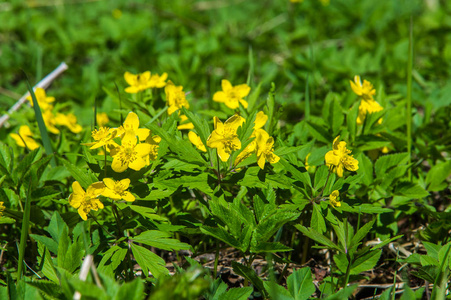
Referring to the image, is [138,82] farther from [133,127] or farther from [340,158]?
[340,158]

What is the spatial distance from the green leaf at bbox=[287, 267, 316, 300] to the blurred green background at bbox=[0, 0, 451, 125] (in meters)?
1.92

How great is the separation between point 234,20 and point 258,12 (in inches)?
33.1

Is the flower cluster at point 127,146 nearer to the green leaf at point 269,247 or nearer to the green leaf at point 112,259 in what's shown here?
the green leaf at point 112,259

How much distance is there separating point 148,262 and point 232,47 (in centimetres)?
360

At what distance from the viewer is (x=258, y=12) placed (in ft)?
22.2

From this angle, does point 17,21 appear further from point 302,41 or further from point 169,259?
point 169,259

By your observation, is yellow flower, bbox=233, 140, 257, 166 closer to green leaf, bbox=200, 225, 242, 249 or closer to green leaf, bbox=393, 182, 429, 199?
green leaf, bbox=200, 225, 242, 249

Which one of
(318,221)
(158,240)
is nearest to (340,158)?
(318,221)

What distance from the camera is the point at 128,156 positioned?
170 centimetres

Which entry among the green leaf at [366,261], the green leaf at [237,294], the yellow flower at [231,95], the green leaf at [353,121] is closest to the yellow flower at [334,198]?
the green leaf at [366,261]

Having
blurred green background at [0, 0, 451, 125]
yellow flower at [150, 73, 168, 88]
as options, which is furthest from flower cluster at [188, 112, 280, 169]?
blurred green background at [0, 0, 451, 125]

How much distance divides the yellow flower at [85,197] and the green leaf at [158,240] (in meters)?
0.22

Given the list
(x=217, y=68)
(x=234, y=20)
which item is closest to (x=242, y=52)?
(x=217, y=68)

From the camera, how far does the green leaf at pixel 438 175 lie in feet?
7.73
